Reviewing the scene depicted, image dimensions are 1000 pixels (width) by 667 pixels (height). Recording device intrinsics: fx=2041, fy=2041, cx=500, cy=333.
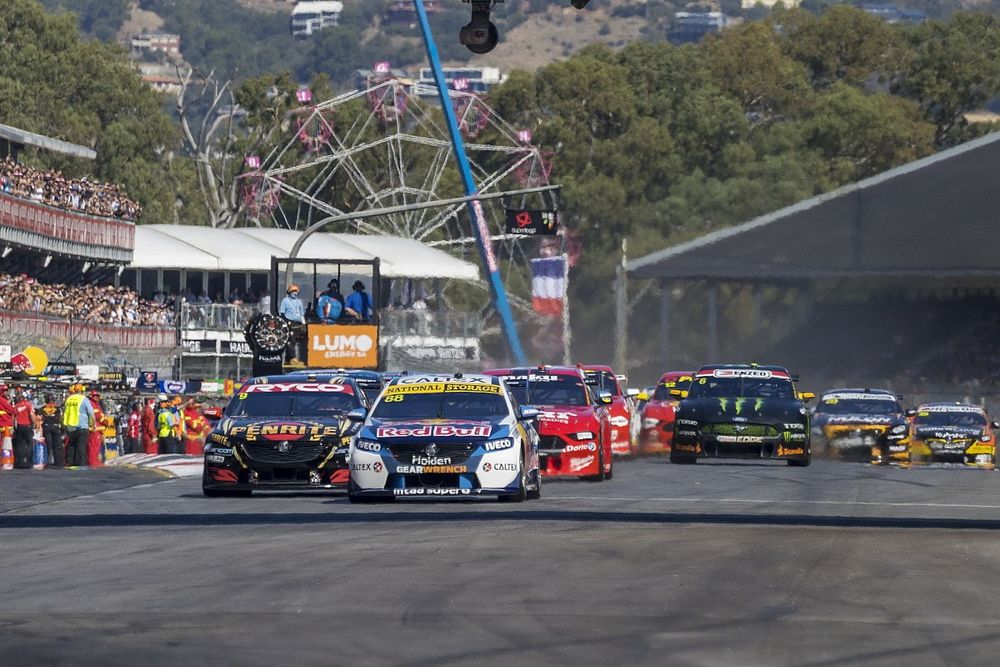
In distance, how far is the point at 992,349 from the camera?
60.5m

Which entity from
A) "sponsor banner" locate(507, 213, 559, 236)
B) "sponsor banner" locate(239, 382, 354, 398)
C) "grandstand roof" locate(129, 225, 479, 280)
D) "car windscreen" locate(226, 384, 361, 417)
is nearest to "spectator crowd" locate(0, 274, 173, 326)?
"grandstand roof" locate(129, 225, 479, 280)

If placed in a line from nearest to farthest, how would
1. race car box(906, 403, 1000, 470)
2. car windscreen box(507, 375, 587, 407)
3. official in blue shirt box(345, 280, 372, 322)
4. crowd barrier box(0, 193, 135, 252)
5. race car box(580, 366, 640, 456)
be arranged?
car windscreen box(507, 375, 587, 407), race car box(580, 366, 640, 456), race car box(906, 403, 1000, 470), official in blue shirt box(345, 280, 372, 322), crowd barrier box(0, 193, 135, 252)

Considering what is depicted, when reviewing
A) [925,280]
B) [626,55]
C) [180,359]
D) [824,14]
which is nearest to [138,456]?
[180,359]

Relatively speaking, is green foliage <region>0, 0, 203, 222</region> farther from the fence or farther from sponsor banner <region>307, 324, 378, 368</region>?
sponsor banner <region>307, 324, 378, 368</region>

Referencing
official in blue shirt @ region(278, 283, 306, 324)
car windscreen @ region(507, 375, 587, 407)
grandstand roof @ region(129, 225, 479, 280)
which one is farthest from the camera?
grandstand roof @ region(129, 225, 479, 280)

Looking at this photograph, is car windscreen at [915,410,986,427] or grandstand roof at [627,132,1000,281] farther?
grandstand roof at [627,132,1000,281]

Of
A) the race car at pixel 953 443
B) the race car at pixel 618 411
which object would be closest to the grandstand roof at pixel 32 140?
the race car at pixel 618 411

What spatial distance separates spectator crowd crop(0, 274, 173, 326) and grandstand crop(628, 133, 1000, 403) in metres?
14.4

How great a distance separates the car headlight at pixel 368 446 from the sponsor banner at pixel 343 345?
18309 millimetres

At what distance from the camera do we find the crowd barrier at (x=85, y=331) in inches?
1813

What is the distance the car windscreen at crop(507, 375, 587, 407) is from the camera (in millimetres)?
26359

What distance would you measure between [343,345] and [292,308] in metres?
1.20

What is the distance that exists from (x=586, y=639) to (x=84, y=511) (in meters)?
10.7

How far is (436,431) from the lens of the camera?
800 inches
